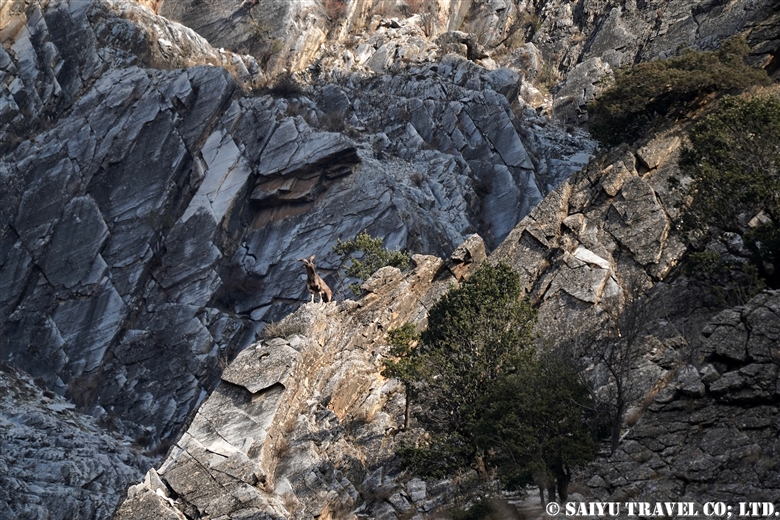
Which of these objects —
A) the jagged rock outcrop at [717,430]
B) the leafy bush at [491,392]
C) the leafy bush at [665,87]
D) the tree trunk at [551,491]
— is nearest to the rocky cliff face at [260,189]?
the leafy bush at [665,87]

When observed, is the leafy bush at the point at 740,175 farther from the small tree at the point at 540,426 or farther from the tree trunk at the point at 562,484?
the tree trunk at the point at 562,484

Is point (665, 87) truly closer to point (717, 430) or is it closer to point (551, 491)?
point (551, 491)

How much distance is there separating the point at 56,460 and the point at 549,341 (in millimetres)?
23366

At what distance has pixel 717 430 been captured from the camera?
63.6ft

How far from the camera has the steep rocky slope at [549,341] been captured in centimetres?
1966

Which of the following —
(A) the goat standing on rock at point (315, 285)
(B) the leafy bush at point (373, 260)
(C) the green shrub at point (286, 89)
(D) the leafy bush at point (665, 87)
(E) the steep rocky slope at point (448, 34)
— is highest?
(E) the steep rocky slope at point (448, 34)

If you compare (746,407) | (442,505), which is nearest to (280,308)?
Answer: (442,505)

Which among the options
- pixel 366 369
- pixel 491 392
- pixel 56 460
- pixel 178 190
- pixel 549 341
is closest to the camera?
pixel 491 392

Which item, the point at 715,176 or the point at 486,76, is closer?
the point at 715,176

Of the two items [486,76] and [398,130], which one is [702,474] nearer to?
[398,130]

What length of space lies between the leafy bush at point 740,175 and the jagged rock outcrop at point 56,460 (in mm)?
26024

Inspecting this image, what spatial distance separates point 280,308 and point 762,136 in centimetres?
2770

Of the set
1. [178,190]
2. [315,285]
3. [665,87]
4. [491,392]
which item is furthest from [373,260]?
[178,190]

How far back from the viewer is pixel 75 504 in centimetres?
3881
